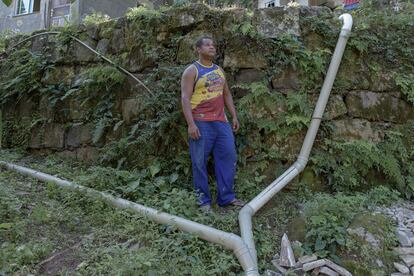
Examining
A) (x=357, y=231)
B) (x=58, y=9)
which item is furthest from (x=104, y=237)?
(x=58, y=9)

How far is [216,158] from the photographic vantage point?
467 cm

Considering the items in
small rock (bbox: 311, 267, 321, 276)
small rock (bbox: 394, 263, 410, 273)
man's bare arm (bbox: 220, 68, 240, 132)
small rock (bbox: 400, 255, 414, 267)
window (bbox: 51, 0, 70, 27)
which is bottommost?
small rock (bbox: 311, 267, 321, 276)

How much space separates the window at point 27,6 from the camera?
1656 cm

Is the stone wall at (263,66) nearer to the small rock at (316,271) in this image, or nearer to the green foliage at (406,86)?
the green foliage at (406,86)

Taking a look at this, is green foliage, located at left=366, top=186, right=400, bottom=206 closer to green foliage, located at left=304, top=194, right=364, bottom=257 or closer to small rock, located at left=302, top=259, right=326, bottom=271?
green foliage, located at left=304, top=194, right=364, bottom=257

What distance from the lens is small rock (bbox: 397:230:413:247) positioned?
3.98 meters

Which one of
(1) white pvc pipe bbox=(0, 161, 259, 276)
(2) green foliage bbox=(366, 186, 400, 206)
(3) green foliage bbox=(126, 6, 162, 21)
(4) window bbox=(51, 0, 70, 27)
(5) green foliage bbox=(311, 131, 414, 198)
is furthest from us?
(4) window bbox=(51, 0, 70, 27)

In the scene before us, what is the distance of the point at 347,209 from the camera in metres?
4.29

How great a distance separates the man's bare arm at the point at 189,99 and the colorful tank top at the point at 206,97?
0.24 feet

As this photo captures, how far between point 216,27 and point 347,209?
3.15 m

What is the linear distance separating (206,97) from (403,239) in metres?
2.64

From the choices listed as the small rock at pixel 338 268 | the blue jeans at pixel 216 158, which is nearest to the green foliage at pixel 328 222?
the small rock at pixel 338 268

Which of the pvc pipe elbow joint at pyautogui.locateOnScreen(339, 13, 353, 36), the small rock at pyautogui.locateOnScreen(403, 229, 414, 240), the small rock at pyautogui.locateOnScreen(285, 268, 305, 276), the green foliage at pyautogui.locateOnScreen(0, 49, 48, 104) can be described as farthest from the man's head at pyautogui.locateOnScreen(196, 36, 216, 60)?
the green foliage at pyautogui.locateOnScreen(0, 49, 48, 104)

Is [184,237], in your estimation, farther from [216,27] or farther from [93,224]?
[216,27]
